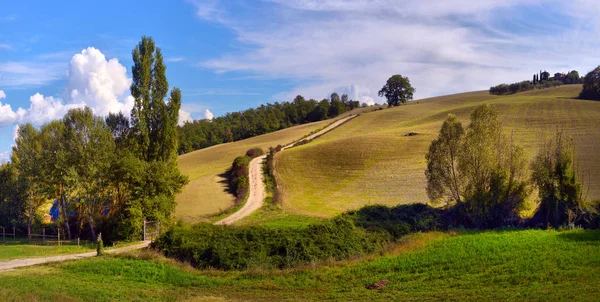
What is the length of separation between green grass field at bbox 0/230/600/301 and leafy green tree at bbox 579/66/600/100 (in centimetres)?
10095

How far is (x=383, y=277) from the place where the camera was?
17.9 metres

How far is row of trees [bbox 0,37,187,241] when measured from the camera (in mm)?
34156

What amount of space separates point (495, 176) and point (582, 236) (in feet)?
33.5

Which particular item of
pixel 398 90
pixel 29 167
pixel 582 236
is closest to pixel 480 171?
pixel 582 236

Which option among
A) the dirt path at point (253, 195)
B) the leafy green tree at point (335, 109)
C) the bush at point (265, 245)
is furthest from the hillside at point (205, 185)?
the leafy green tree at point (335, 109)

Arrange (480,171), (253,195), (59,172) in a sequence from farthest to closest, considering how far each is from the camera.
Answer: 1. (253,195)
2. (59,172)
3. (480,171)

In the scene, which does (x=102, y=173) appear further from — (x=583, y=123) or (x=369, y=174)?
(x=583, y=123)

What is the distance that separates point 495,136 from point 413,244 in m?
15.6

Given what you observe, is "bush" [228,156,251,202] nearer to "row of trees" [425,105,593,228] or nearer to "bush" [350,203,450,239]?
"bush" [350,203,450,239]

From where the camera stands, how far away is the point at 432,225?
1205 inches

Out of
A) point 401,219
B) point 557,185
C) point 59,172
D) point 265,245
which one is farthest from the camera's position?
point 59,172

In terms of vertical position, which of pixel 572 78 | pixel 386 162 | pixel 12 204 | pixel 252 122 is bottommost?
pixel 12 204

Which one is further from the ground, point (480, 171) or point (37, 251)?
point (480, 171)

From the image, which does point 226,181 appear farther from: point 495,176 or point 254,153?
point 495,176
